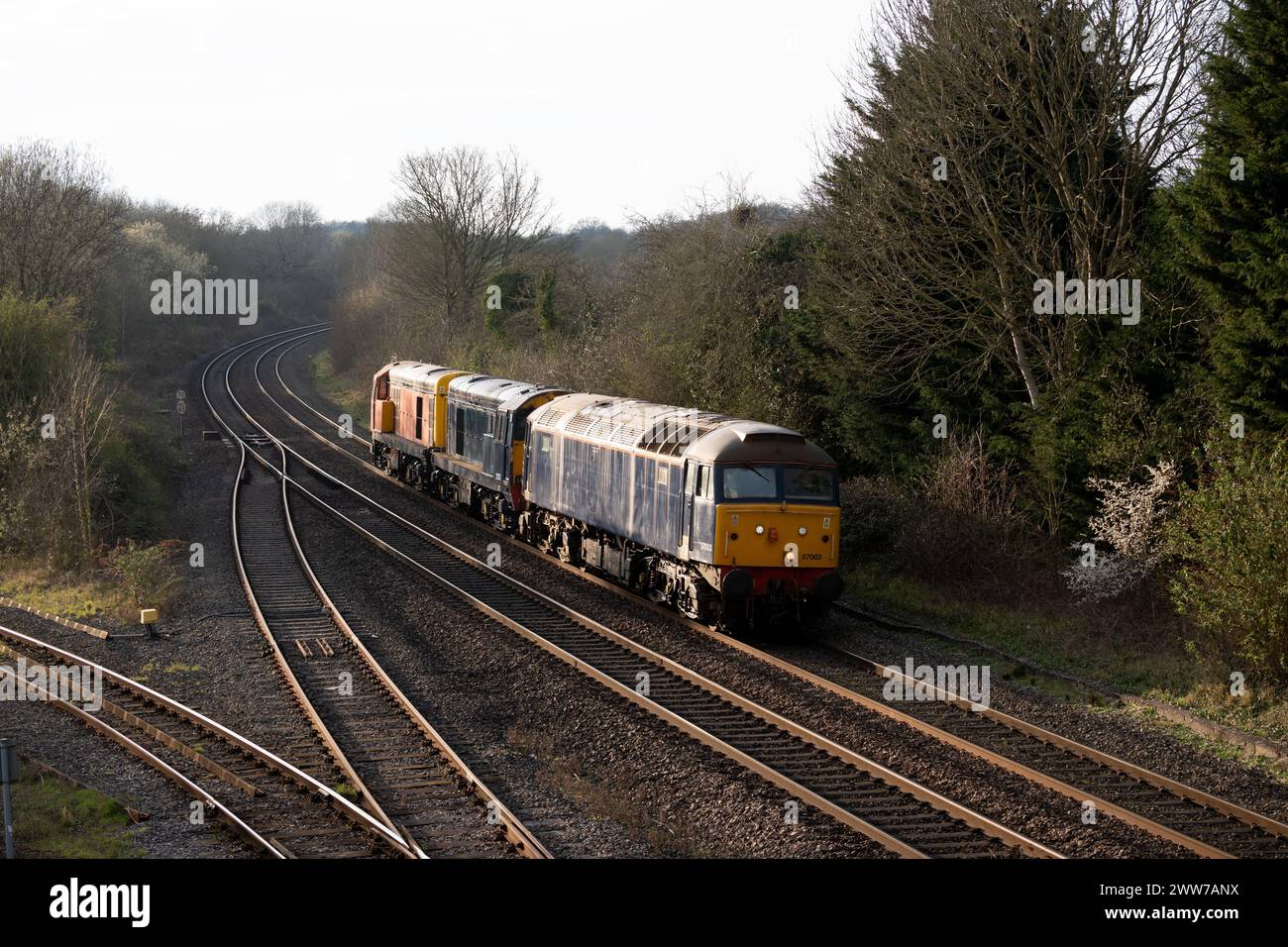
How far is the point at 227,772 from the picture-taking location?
493 inches

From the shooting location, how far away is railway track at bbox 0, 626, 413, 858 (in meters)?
10.7

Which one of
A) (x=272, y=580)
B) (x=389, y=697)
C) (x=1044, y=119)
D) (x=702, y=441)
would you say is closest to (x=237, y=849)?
(x=389, y=697)

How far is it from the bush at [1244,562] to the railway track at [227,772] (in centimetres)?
1017

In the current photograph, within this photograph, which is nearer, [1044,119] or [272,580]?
[1044,119]

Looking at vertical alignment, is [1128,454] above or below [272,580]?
above

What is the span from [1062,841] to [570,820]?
4.33m

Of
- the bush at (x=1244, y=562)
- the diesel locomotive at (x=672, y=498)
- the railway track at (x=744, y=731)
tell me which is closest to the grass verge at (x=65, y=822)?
the railway track at (x=744, y=731)

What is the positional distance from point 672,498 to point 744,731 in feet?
19.5

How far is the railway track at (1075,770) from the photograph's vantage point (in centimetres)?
1061

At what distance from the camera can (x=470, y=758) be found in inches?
516

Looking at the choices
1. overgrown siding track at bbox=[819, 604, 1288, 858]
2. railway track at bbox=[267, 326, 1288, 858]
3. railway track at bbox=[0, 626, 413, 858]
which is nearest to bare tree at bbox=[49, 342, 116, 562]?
railway track at bbox=[0, 626, 413, 858]
